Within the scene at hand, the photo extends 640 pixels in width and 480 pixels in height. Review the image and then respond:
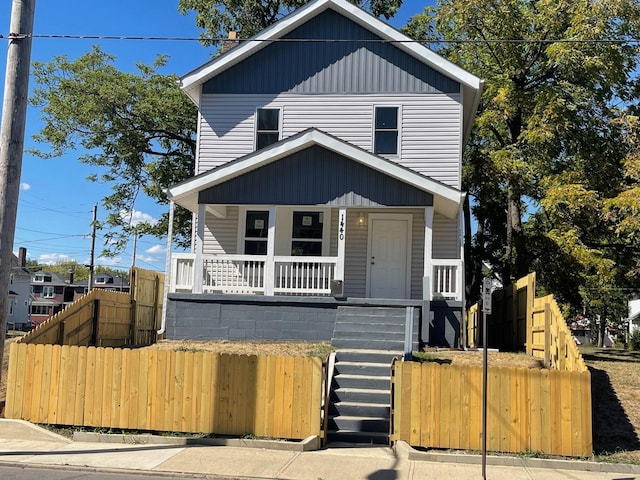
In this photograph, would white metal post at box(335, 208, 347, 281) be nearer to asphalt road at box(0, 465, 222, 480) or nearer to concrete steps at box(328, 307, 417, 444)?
concrete steps at box(328, 307, 417, 444)

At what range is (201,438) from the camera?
9.26m

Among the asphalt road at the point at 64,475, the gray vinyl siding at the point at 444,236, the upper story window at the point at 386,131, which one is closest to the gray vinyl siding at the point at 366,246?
Answer: the gray vinyl siding at the point at 444,236

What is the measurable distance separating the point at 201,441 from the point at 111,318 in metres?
7.20

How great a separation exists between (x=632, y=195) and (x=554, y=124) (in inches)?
189

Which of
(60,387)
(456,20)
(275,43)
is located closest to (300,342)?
(60,387)

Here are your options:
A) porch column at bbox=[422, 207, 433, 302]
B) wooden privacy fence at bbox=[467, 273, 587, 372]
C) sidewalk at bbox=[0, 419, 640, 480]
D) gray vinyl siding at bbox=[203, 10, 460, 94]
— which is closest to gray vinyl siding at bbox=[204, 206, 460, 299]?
porch column at bbox=[422, 207, 433, 302]

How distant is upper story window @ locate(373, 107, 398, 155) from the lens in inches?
696

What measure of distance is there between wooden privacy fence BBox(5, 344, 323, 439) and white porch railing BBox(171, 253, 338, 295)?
5.12m

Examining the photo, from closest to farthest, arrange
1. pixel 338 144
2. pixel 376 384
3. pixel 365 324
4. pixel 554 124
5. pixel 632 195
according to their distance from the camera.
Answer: pixel 376 384
pixel 365 324
pixel 338 144
pixel 632 195
pixel 554 124

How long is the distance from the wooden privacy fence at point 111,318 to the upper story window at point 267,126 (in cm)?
501

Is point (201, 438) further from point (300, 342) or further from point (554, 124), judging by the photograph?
point (554, 124)

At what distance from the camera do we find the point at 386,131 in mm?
17688

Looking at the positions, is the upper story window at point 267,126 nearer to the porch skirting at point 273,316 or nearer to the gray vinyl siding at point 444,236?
Answer: the gray vinyl siding at point 444,236

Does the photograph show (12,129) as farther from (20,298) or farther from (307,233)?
(20,298)
